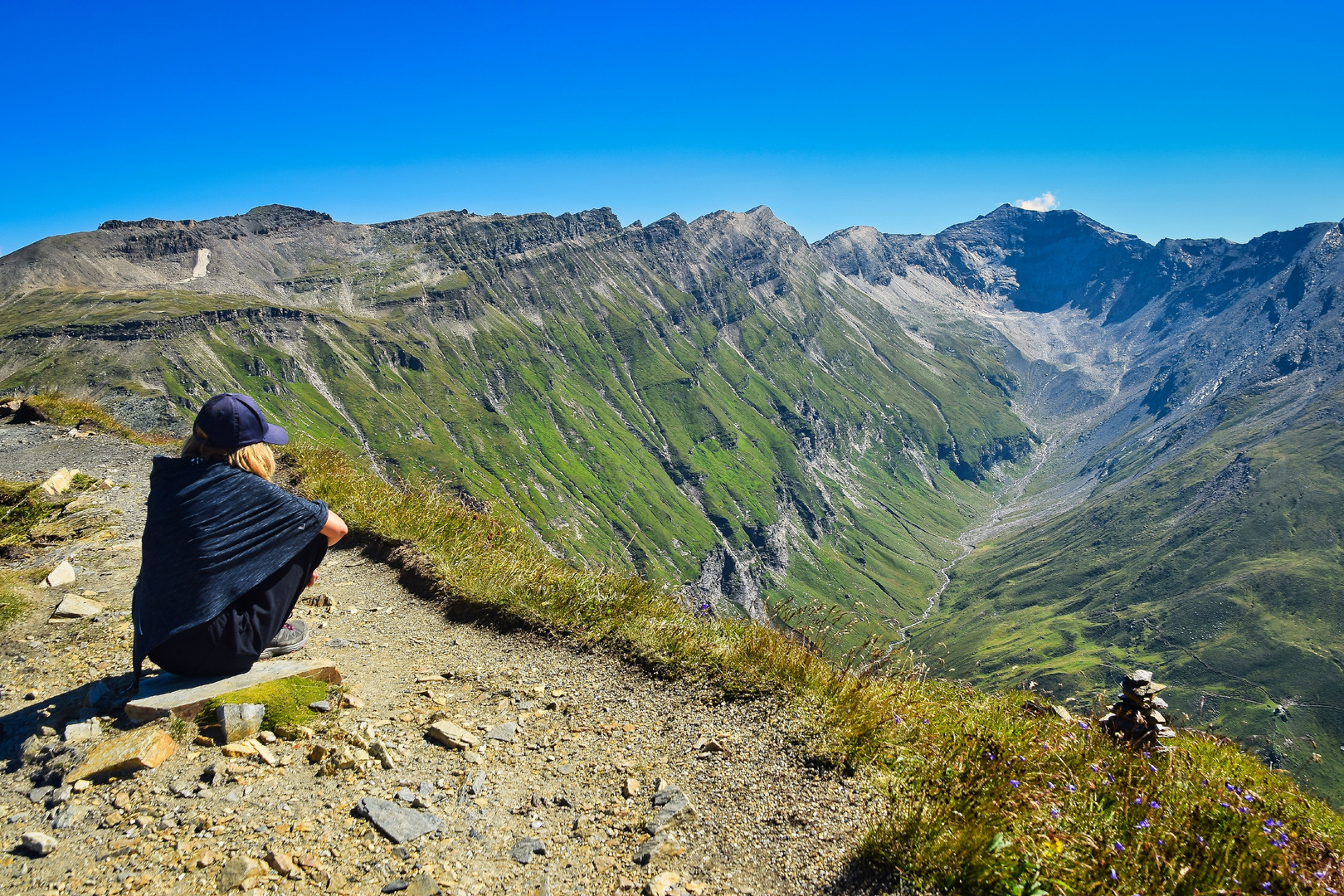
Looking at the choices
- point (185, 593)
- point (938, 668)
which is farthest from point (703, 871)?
point (185, 593)

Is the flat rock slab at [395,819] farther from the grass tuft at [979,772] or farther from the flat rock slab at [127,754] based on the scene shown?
the grass tuft at [979,772]

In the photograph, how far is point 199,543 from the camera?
7.25m

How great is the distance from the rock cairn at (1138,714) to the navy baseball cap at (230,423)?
33.4 feet

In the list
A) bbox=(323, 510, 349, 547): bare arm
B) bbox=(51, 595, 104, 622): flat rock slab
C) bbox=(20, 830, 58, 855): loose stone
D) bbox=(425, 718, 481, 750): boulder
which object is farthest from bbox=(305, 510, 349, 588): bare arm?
bbox=(51, 595, 104, 622): flat rock slab

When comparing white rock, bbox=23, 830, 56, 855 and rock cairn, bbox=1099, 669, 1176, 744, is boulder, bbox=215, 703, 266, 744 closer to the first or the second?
white rock, bbox=23, 830, 56, 855

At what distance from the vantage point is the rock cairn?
22.9 ft

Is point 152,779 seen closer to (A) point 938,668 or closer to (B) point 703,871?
(B) point 703,871

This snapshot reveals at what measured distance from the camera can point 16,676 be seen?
25.0 feet

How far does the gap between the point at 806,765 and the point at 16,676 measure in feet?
30.3

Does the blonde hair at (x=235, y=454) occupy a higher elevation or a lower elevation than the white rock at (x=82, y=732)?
higher

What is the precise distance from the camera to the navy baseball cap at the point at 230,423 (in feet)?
24.6

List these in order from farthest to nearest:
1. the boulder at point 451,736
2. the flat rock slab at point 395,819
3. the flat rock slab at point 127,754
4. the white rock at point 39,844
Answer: the boulder at point 451,736
the flat rock slab at point 127,754
the flat rock slab at point 395,819
the white rock at point 39,844

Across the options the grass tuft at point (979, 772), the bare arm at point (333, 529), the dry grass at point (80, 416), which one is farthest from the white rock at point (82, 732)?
the dry grass at point (80, 416)

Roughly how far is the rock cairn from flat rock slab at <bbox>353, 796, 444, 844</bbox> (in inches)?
266
